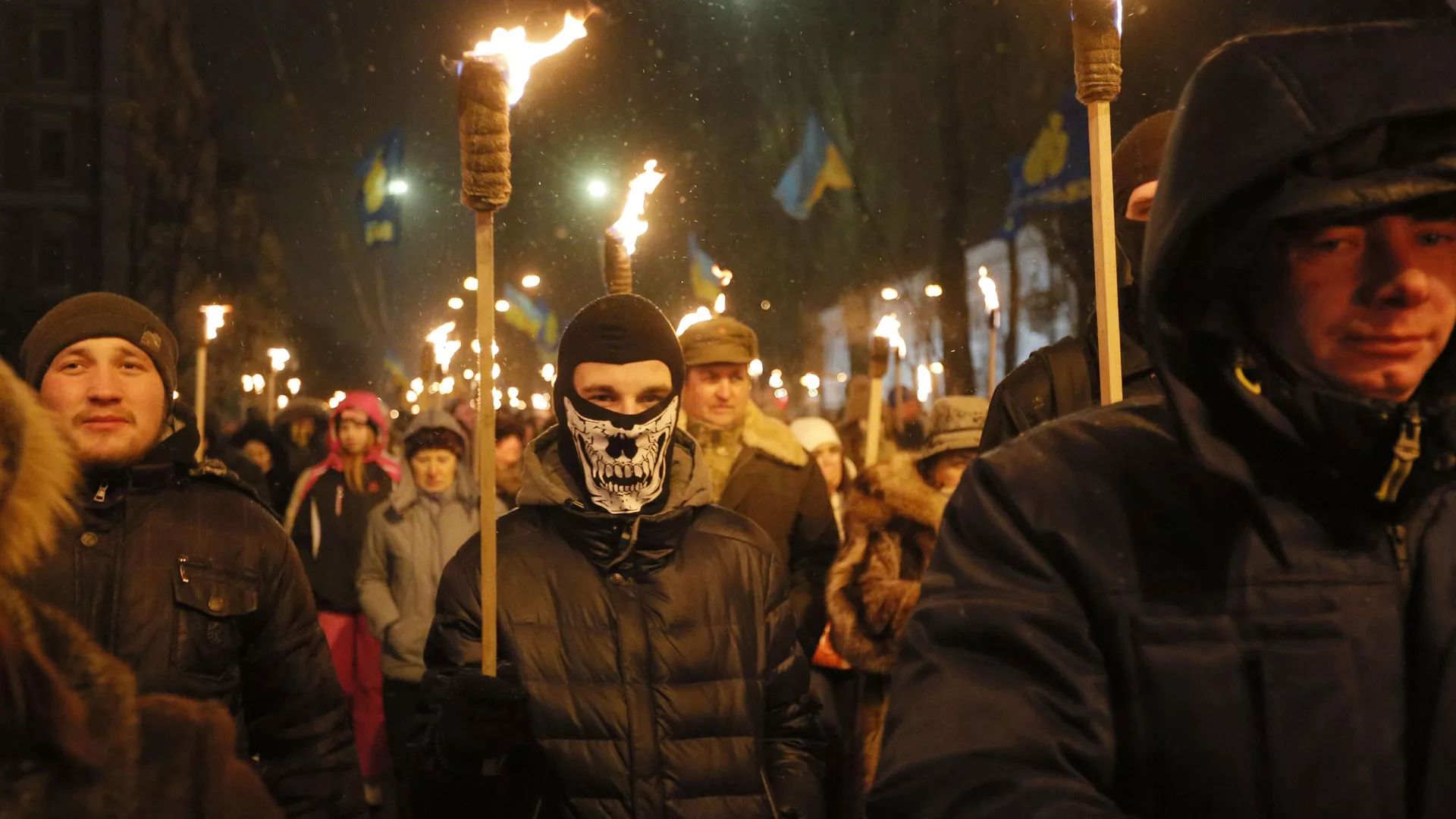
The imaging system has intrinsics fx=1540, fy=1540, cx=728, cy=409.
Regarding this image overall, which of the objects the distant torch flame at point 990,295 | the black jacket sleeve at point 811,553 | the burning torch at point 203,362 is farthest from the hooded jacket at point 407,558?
the distant torch flame at point 990,295

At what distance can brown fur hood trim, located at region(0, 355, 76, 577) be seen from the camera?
249cm

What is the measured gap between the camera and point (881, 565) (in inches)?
208

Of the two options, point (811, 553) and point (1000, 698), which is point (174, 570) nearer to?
point (1000, 698)

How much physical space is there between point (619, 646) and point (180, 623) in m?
1.00

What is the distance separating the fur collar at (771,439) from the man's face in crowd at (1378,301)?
467 cm

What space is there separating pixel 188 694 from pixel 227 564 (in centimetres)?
31

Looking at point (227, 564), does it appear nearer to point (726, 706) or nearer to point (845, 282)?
point (726, 706)

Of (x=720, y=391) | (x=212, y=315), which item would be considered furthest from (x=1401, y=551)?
(x=212, y=315)

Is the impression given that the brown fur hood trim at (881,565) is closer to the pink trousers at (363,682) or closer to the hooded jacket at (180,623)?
the hooded jacket at (180,623)

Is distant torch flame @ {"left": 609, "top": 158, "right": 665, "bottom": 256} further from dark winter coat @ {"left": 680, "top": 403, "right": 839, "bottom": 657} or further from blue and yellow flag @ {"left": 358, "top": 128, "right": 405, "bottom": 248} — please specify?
blue and yellow flag @ {"left": 358, "top": 128, "right": 405, "bottom": 248}

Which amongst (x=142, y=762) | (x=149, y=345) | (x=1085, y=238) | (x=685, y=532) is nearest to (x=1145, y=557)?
(x=142, y=762)

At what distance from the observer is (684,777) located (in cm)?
356

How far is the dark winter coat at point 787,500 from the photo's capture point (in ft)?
20.3

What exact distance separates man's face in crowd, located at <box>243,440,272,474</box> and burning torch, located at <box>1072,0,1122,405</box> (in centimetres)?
911
